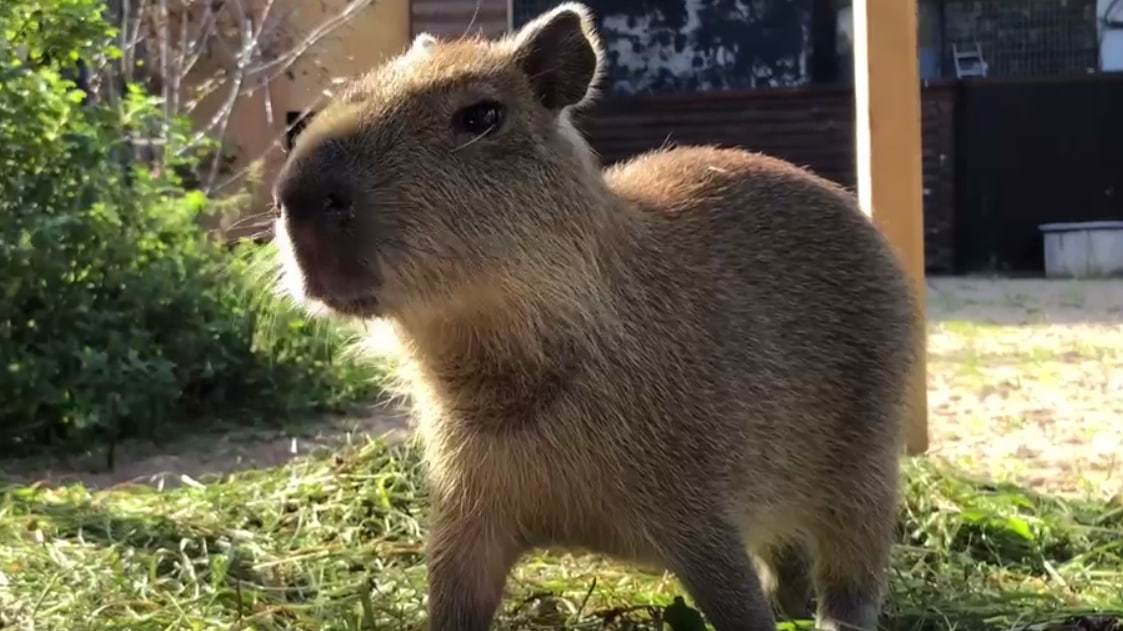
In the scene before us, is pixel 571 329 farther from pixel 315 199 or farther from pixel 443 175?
pixel 315 199

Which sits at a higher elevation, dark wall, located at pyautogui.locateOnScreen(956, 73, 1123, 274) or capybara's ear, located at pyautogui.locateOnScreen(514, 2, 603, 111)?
capybara's ear, located at pyautogui.locateOnScreen(514, 2, 603, 111)

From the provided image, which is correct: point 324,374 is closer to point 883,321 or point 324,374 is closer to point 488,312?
point 883,321

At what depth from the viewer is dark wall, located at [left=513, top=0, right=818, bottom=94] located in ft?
31.8

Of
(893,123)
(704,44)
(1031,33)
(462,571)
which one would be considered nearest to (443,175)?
(462,571)

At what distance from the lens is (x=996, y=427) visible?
5.14m

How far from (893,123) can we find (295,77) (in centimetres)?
464

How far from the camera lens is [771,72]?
34.7 feet

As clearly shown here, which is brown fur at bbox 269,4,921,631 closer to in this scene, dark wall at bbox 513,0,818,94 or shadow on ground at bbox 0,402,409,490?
shadow on ground at bbox 0,402,409,490

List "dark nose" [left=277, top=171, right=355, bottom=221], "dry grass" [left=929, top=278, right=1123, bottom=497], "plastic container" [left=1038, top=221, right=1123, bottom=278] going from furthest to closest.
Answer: "plastic container" [left=1038, top=221, right=1123, bottom=278] < "dry grass" [left=929, top=278, right=1123, bottom=497] < "dark nose" [left=277, top=171, right=355, bottom=221]

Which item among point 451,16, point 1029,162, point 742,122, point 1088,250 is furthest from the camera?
point 1029,162

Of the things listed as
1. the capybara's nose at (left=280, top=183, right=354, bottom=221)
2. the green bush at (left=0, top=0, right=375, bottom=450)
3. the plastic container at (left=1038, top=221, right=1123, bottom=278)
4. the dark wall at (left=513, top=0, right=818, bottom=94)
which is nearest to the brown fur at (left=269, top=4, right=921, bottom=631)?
the capybara's nose at (left=280, top=183, right=354, bottom=221)

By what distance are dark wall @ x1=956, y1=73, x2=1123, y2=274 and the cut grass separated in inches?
336

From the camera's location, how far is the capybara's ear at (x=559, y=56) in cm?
246

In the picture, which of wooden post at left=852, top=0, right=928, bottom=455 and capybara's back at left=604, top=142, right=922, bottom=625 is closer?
capybara's back at left=604, top=142, right=922, bottom=625
